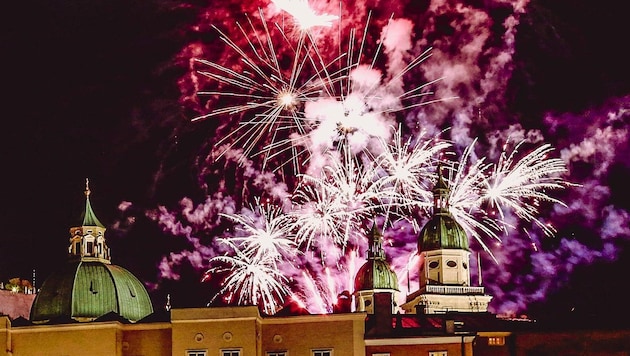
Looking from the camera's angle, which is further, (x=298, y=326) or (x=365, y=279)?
(x=365, y=279)

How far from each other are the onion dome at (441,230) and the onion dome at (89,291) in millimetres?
36170

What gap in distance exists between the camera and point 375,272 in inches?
4700

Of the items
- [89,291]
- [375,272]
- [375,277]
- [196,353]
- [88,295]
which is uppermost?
[375,272]

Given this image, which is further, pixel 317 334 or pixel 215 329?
pixel 317 334

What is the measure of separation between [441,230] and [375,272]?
310 inches

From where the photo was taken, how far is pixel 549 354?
78875 mm

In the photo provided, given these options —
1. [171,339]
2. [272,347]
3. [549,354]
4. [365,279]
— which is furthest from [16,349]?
[365,279]

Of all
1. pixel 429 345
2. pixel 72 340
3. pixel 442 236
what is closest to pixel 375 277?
pixel 442 236

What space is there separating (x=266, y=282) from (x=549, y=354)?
65.1 ft

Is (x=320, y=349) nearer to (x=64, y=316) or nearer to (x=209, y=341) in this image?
(x=209, y=341)

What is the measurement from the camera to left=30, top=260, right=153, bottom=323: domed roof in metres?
89.7

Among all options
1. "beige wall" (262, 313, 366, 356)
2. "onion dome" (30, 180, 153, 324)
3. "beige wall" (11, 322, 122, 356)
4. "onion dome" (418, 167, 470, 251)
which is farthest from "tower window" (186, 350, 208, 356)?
"onion dome" (418, 167, 470, 251)

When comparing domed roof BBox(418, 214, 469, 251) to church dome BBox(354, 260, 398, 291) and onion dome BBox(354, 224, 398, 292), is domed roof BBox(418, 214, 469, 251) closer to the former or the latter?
onion dome BBox(354, 224, 398, 292)

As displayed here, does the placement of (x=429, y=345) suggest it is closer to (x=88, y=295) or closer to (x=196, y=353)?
(x=196, y=353)
